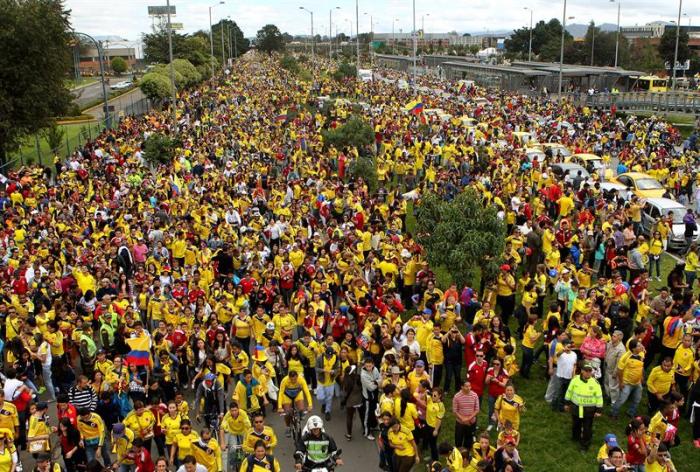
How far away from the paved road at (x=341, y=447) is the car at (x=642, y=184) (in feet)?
46.1

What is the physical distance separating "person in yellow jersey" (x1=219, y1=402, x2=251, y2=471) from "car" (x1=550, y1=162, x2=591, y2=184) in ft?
57.0

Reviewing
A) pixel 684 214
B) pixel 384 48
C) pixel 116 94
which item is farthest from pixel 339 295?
pixel 384 48

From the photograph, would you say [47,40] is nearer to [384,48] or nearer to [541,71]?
[541,71]

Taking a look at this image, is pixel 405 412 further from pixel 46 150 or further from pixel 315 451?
pixel 46 150

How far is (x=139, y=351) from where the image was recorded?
10.6 meters

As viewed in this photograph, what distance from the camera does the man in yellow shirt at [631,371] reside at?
9.77 metres

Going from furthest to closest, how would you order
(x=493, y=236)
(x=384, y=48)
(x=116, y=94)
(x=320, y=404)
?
(x=384, y=48), (x=116, y=94), (x=493, y=236), (x=320, y=404)

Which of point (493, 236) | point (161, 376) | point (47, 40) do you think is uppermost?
point (47, 40)

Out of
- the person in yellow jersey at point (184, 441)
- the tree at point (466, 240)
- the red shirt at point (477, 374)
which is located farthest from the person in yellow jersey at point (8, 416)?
the tree at point (466, 240)

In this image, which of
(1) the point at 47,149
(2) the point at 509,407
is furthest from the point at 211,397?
(1) the point at 47,149

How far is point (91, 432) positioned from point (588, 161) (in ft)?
69.6

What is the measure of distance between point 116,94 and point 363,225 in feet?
204

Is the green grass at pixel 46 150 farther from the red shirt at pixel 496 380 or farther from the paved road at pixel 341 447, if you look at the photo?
the red shirt at pixel 496 380

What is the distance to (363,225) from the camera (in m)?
17.3
